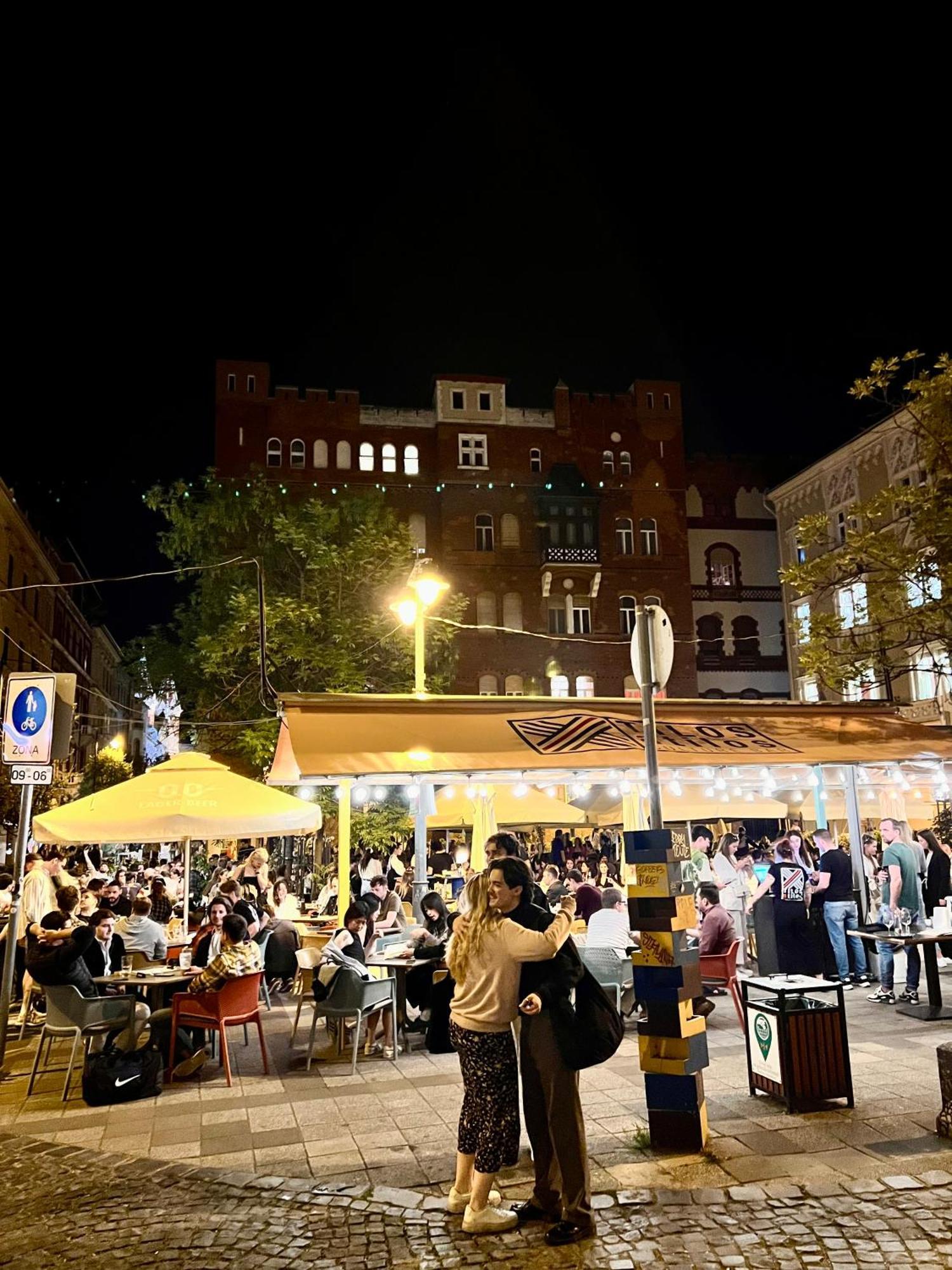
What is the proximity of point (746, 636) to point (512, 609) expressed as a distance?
31.9 feet

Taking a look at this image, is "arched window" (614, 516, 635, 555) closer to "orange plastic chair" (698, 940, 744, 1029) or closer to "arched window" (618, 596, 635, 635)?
"arched window" (618, 596, 635, 635)

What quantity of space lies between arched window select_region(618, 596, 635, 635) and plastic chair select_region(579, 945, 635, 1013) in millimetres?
27297

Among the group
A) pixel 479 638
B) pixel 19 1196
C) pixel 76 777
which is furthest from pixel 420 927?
pixel 76 777

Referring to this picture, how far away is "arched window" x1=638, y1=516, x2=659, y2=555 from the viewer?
37219mm

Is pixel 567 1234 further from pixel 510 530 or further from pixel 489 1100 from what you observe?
pixel 510 530

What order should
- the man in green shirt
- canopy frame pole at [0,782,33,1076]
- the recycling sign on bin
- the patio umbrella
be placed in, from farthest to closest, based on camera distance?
the patio umbrella
the man in green shirt
the recycling sign on bin
canopy frame pole at [0,782,33,1076]

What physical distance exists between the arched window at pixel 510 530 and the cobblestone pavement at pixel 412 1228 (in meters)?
31.2

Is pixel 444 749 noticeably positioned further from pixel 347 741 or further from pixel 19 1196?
pixel 19 1196

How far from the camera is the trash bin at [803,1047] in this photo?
6.48 metres

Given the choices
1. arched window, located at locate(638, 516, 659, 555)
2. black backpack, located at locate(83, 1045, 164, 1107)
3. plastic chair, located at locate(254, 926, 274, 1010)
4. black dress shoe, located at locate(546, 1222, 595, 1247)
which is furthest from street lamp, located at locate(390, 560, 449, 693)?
arched window, located at locate(638, 516, 659, 555)

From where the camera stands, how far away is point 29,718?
30.4 ft

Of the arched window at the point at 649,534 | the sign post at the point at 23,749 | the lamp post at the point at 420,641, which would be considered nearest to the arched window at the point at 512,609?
the arched window at the point at 649,534

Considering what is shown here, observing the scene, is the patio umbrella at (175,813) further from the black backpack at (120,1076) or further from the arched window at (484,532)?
the arched window at (484,532)

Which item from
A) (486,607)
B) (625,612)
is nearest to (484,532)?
(486,607)
